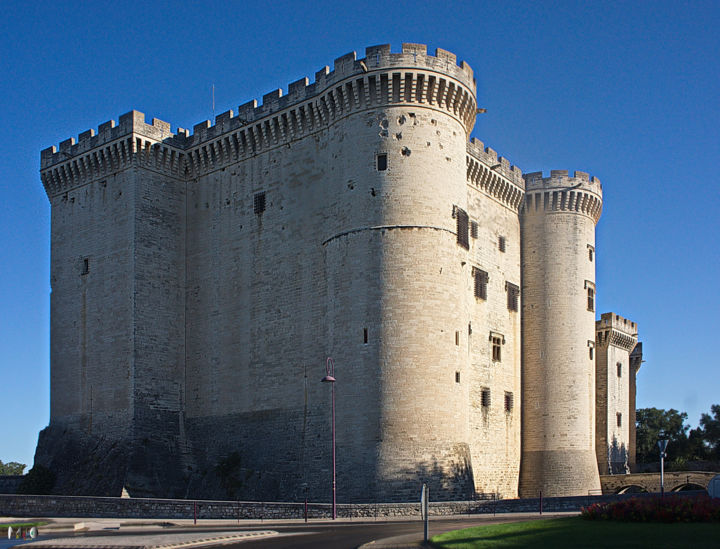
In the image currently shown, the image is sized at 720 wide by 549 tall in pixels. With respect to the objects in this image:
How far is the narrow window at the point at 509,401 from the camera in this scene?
39719mm

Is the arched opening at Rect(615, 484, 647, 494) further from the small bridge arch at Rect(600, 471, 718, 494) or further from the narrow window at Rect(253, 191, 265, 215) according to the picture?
the narrow window at Rect(253, 191, 265, 215)

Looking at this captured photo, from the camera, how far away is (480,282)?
38.9m

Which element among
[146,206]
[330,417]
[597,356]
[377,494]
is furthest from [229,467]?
[597,356]

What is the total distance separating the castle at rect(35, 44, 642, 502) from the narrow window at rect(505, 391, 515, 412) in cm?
67

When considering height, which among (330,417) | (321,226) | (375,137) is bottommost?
(330,417)

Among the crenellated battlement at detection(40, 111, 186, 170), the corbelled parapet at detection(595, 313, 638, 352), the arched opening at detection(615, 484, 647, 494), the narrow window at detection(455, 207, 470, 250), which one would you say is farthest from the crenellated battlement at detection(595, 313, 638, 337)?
the crenellated battlement at detection(40, 111, 186, 170)

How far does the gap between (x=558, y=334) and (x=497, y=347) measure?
11.7ft

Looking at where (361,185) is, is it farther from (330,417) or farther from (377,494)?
(377,494)

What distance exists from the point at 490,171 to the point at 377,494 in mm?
17525

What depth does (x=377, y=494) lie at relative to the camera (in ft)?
93.8

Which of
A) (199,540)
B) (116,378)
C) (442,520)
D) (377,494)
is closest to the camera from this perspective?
(199,540)

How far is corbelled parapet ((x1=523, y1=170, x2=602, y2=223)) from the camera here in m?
42.6

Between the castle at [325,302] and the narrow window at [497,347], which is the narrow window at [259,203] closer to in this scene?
the castle at [325,302]

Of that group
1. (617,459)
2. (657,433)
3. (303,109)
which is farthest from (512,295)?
(657,433)
